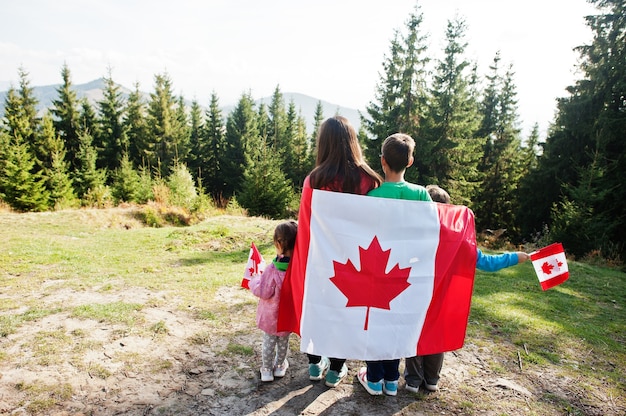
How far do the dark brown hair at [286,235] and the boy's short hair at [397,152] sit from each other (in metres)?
0.95

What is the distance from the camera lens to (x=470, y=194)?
21.3m

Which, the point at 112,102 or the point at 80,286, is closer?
the point at 80,286

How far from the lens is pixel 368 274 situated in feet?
8.80

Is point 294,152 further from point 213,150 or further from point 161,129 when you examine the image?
point 161,129

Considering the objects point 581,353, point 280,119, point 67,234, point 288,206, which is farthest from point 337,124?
point 280,119

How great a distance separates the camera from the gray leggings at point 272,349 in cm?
316

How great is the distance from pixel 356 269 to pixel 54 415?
247cm

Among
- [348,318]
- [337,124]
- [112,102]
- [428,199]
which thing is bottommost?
[348,318]

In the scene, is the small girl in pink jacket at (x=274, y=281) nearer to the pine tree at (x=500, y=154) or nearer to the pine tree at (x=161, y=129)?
the pine tree at (x=500, y=154)

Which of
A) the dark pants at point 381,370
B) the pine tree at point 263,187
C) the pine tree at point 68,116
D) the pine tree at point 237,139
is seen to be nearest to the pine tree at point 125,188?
the pine tree at point 263,187

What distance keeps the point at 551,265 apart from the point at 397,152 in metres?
1.69

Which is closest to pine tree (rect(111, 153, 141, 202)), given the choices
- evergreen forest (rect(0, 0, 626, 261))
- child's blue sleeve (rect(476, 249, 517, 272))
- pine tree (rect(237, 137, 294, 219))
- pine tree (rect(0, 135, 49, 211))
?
evergreen forest (rect(0, 0, 626, 261))

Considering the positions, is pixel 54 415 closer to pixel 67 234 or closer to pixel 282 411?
pixel 282 411

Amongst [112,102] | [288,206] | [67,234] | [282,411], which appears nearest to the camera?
[282,411]
